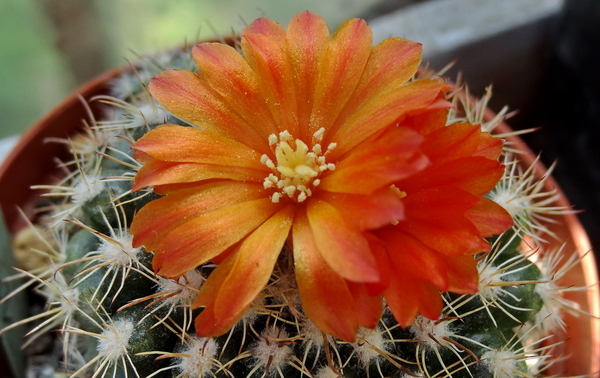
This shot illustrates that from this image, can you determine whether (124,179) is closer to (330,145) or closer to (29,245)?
(330,145)

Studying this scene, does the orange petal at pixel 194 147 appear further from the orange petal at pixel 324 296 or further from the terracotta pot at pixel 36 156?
the terracotta pot at pixel 36 156

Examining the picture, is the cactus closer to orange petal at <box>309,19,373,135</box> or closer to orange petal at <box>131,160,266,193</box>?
orange petal at <box>131,160,266,193</box>

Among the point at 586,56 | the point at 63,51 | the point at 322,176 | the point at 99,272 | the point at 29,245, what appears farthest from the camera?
the point at 63,51

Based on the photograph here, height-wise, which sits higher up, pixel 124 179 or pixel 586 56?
pixel 124 179

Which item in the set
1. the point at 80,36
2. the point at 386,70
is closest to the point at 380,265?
the point at 386,70

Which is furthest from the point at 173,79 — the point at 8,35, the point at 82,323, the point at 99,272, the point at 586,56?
the point at 8,35

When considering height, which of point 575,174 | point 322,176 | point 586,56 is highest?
point 322,176
